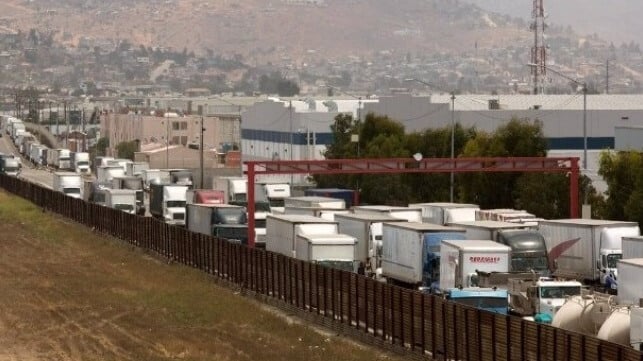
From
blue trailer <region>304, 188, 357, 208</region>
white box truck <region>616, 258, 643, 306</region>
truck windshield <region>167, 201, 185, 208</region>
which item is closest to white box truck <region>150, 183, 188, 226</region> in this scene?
truck windshield <region>167, 201, 185, 208</region>

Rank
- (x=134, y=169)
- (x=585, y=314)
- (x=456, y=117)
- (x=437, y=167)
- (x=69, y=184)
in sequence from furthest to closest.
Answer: (x=134, y=169) → (x=456, y=117) → (x=69, y=184) → (x=437, y=167) → (x=585, y=314)

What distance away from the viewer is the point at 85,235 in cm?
9731

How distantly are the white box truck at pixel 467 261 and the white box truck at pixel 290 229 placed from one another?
380 inches

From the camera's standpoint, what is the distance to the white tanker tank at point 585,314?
46031mm

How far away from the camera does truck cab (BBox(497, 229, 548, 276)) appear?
6341cm

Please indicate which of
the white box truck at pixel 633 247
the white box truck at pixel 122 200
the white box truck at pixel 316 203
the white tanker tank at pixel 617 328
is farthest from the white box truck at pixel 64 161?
the white tanker tank at pixel 617 328

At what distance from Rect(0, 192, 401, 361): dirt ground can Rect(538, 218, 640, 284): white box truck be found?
1388 cm

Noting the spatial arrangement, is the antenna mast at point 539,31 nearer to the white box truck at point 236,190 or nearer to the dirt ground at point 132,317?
the white box truck at point 236,190

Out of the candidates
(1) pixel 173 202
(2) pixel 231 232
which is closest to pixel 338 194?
(1) pixel 173 202

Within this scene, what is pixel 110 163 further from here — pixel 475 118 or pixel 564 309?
pixel 564 309

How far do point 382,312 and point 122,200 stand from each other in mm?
63883

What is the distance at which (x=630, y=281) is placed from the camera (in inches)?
2029

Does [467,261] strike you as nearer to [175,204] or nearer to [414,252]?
[414,252]

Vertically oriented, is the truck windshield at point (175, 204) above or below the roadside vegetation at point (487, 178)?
A: below
